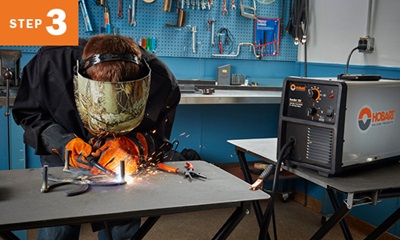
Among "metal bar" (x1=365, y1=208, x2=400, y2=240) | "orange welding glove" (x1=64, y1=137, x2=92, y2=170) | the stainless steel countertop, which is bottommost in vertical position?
"metal bar" (x1=365, y1=208, x2=400, y2=240)

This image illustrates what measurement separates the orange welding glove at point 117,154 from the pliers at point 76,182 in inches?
2.0

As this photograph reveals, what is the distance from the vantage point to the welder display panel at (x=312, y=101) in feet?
5.92

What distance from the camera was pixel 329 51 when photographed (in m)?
4.01

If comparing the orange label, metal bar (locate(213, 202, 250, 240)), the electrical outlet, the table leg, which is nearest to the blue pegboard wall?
the orange label

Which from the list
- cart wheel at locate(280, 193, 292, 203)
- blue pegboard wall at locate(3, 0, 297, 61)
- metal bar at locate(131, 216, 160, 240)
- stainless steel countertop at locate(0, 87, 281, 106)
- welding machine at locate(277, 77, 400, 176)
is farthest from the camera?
cart wheel at locate(280, 193, 292, 203)

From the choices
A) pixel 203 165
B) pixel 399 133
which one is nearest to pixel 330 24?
pixel 399 133

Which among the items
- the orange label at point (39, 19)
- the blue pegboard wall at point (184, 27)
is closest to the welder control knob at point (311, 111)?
the orange label at point (39, 19)

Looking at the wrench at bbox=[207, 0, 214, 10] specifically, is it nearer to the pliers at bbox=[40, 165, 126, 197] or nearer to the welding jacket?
the welding jacket

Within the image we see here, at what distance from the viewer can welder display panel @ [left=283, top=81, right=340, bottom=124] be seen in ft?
5.92

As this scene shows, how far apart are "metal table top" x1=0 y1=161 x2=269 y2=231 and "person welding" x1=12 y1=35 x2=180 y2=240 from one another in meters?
0.13

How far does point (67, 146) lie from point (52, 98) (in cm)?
30

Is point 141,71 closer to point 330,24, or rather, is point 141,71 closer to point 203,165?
point 203,165

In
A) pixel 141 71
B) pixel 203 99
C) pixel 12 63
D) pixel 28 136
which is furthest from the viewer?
pixel 203 99

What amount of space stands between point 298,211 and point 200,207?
2.61 metres
